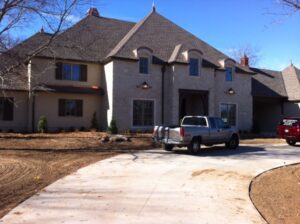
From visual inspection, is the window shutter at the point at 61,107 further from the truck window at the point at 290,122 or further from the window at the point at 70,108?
the truck window at the point at 290,122

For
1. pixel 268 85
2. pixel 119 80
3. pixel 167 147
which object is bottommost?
pixel 167 147

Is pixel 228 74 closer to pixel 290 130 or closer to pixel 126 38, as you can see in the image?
pixel 126 38

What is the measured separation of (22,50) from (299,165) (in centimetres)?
1886

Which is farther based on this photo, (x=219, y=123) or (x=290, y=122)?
(x=290, y=122)

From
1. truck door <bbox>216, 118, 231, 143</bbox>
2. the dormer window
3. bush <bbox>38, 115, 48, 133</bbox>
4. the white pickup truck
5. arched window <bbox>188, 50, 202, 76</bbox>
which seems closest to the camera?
the white pickup truck

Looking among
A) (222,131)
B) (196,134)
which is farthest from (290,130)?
(196,134)

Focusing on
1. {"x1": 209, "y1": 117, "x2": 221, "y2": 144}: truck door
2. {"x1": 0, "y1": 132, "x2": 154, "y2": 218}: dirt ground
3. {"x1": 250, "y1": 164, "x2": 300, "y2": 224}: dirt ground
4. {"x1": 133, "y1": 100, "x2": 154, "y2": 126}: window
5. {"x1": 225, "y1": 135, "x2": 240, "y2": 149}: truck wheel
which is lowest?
{"x1": 250, "y1": 164, "x2": 300, "y2": 224}: dirt ground

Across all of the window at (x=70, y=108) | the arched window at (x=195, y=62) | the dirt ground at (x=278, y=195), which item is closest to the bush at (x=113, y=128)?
the window at (x=70, y=108)

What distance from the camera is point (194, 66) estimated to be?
98.7 feet

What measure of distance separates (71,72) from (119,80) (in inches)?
143

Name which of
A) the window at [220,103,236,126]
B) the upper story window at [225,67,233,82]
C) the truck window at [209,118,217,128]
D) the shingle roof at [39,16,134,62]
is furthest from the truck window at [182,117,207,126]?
the upper story window at [225,67,233,82]

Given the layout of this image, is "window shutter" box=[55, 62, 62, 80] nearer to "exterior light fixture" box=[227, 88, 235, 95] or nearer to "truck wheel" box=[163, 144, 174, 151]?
"truck wheel" box=[163, 144, 174, 151]

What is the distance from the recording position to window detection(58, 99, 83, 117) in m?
28.2

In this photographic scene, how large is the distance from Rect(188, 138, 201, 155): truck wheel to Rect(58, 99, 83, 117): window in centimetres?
1258
